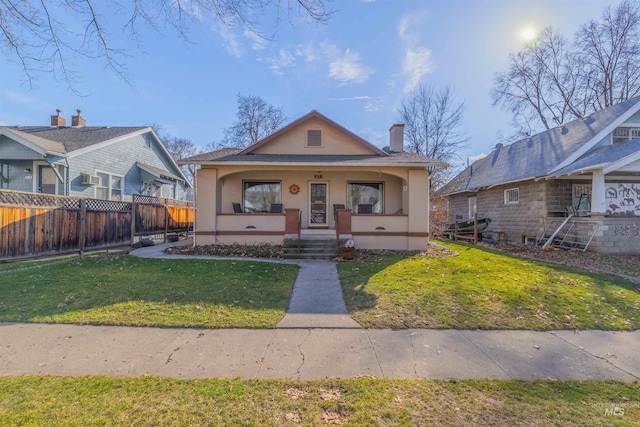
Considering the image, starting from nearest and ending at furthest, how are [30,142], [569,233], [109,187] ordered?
[30,142]
[569,233]
[109,187]

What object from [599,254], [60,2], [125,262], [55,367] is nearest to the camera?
[55,367]

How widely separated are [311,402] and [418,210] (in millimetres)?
8779

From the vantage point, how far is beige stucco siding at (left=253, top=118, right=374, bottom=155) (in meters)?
11.9

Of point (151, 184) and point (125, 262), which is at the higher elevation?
point (151, 184)

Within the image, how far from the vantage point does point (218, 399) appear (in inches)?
96.1

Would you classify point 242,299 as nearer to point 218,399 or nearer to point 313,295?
point 313,295

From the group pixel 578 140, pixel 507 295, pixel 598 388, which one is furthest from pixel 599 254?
pixel 598 388

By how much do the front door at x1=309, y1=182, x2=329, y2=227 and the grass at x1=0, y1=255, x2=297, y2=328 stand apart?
4.45m

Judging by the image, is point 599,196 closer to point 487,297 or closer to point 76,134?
point 487,297

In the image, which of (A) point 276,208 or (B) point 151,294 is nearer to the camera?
(B) point 151,294

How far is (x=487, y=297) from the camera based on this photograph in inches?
207

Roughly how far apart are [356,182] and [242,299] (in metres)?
7.98

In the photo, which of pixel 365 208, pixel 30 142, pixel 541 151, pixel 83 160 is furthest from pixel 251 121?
pixel 541 151

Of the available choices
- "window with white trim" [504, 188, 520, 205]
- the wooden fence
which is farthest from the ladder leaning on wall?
the wooden fence
